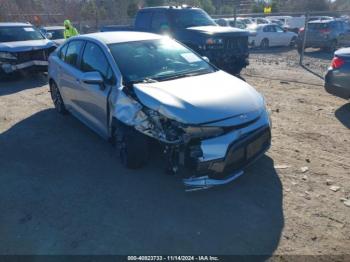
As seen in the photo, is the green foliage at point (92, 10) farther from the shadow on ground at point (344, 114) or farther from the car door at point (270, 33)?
the shadow on ground at point (344, 114)

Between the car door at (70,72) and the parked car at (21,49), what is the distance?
14.4 ft

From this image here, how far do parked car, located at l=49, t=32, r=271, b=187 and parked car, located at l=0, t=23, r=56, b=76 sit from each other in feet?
17.4

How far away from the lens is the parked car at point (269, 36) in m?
19.9

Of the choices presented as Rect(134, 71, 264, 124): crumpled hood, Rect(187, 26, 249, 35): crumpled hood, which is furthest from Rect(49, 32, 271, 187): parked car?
Rect(187, 26, 249, 35): crumpled hood

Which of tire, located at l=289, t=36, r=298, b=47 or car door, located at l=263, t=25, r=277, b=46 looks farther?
tire, located at l=289, t=36, r=298, b=47

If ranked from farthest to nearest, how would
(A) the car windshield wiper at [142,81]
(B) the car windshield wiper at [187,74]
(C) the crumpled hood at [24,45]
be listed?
(C) the crumpled hood at [24,45] < (B) the car windshield wiper at [187,74] < (A) the car windshield wiper at [142,81]

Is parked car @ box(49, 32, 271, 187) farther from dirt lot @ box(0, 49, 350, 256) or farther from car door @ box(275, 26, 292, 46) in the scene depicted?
car door @ box(275, 26, 292, 46)

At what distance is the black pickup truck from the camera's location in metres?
9.77

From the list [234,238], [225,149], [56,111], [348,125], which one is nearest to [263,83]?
[348,125]

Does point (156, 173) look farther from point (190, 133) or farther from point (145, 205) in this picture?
point (190, 133)

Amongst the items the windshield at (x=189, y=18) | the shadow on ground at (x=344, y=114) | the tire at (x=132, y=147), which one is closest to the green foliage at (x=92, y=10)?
the windshield at (x=189, y=18)

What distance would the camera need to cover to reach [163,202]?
12.7 feet

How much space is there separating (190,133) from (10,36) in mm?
9488

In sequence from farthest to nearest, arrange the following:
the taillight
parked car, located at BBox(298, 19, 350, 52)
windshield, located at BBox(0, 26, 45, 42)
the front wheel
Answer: the front wheel < parked car, located at BBox(298, 19, 350, 52) < windshield, located at BBox(0, 26, 45, 42) < the taillight
